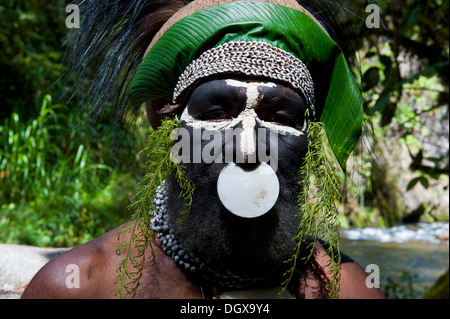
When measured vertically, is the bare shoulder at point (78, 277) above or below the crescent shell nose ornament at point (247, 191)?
below

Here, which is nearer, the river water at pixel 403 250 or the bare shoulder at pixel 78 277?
the bare shoulder at pixel 78 277

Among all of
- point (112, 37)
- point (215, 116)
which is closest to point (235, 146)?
point (215, 116)

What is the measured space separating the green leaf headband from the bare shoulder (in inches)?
26.1

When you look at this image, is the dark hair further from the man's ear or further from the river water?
the river water

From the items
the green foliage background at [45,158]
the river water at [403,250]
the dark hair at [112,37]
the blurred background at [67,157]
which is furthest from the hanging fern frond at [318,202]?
the river water at [403,250]

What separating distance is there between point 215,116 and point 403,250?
7.68m

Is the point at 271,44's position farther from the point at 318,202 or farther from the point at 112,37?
the point at 112,37

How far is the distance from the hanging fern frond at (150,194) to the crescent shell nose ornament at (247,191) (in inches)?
6.4

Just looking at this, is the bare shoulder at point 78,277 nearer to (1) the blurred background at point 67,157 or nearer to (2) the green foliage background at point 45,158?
(1) the blurred background at point 67,157

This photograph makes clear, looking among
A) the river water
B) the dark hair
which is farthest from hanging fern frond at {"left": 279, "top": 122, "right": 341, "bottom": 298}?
the river water

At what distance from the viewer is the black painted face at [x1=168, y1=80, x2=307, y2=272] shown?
168cm

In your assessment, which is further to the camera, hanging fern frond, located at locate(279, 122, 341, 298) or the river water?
the river water

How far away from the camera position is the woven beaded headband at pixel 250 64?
69.5 inches

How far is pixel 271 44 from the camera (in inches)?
72.4
